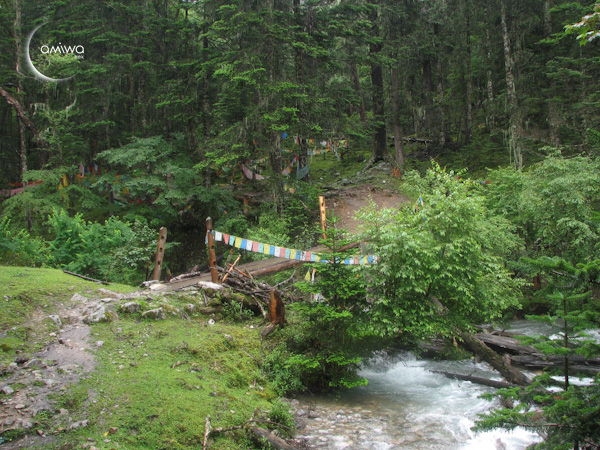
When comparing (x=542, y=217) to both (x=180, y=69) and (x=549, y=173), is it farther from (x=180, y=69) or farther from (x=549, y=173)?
(x=180, y=69)

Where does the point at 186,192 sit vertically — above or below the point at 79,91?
below

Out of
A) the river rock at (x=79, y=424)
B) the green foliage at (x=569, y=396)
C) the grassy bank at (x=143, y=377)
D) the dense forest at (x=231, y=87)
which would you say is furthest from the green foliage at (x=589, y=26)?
the dense forest at (x=231, y=87)

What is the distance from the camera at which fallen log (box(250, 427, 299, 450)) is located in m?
5.88

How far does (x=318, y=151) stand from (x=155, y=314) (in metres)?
15.1

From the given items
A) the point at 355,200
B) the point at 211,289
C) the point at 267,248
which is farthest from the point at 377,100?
the point at 211,289

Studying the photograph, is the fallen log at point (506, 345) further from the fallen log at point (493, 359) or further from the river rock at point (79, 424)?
the river rock at point (79, 424)

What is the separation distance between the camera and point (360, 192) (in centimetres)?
2092

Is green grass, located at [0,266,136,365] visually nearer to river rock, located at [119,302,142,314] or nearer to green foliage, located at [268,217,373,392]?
river rock, located at [119,302,142,314]

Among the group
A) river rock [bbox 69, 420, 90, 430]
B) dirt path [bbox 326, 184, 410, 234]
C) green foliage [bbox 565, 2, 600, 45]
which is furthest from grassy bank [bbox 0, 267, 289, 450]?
dirt path [bbox 326, 184, 410, 234]

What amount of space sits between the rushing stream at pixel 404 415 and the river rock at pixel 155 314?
3128mm

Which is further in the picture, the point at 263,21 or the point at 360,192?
the point at 360,192

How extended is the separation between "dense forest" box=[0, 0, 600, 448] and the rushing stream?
678mm

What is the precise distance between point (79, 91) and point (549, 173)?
19398 millimetres

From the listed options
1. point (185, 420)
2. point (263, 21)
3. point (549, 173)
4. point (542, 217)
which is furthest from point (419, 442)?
point (263, 21)
